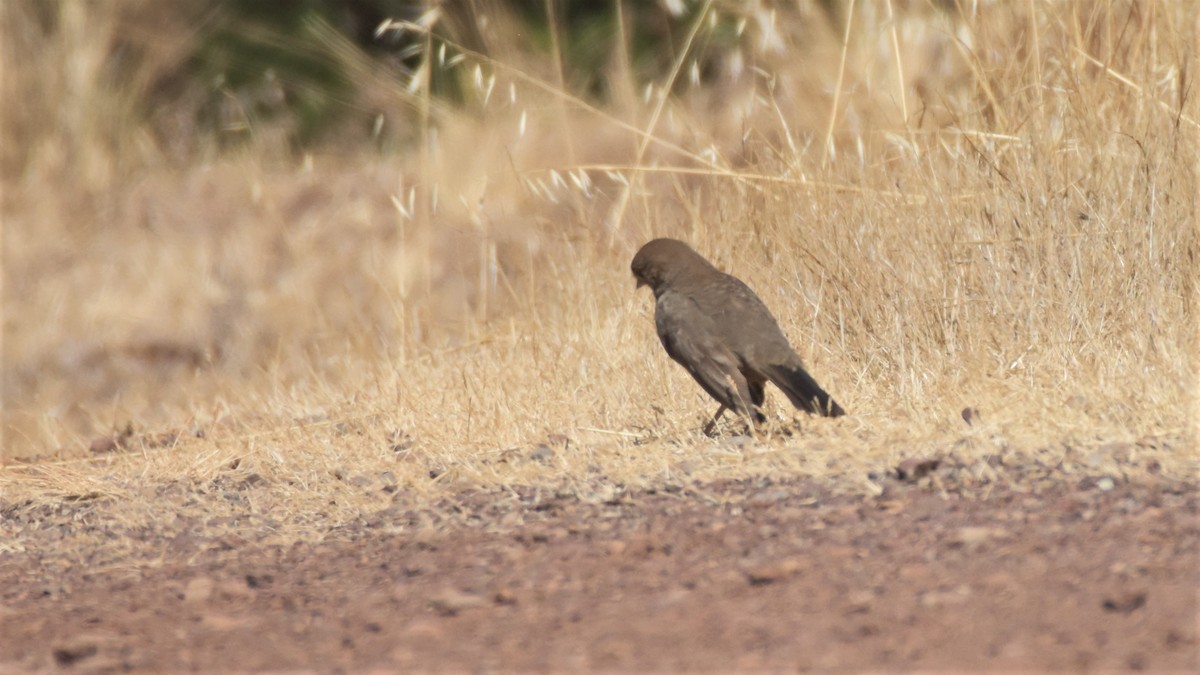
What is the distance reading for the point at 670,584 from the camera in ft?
11.9

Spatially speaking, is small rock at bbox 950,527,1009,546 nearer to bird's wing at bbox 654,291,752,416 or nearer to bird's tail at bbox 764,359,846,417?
bird's tail at bbox 764,359,846,417

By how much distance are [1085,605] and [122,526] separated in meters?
3.06

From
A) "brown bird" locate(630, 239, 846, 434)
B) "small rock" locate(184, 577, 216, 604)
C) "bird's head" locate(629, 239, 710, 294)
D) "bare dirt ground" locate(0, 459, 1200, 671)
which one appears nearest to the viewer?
"bare dirt ground" locate(0, 459, 1200, 671)

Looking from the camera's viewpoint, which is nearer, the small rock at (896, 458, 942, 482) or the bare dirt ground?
the bare dirt ground

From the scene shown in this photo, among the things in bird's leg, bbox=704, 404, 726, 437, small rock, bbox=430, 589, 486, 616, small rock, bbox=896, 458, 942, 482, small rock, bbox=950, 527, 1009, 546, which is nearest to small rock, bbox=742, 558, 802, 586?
small rock, bbox=950, 527, 1009, 546

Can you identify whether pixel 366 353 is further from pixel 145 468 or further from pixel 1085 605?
pixel 1085 605

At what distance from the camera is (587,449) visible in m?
5.12

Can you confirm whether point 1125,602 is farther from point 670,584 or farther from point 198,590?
point 198,590

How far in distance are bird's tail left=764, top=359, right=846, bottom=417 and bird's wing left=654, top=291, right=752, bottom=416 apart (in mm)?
118

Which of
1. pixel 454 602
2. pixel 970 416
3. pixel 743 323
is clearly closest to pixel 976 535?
pixel 970 416

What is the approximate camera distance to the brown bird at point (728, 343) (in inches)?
205

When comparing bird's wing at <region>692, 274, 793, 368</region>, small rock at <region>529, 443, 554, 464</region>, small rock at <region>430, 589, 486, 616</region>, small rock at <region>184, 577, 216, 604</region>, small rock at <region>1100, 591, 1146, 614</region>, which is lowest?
small rock at <region>184, 577, 216, 604</region>

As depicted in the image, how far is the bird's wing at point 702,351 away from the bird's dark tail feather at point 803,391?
0.39ft

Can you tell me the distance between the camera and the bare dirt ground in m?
3.11
